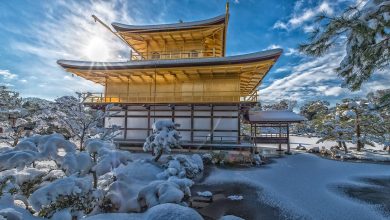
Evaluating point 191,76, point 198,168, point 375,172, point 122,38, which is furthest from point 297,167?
point 122,38

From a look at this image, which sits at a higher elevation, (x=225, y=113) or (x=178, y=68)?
(x=178, y=68)

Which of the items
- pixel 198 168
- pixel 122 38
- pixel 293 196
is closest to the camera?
pixel 293 196

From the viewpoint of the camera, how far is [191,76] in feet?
63.1

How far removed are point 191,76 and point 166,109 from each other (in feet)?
12.8

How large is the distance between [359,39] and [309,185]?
8.52m

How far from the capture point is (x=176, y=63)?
56.7 ft

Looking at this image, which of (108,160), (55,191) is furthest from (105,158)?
(55,191)

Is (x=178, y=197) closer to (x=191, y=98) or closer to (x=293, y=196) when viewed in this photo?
(x=293, y=196)

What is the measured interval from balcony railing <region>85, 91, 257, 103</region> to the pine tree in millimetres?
12604

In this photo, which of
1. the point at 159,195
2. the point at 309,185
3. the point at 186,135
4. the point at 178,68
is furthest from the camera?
the point at 186,135

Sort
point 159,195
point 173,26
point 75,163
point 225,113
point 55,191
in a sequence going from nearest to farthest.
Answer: point 55,191 → point 75,163 → point 159,195 → point 225,113 → point 173,26

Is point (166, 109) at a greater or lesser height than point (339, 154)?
greater

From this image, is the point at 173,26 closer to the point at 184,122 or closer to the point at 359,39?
the point at 184,122

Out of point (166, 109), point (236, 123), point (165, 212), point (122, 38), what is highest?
point (122, 38)
